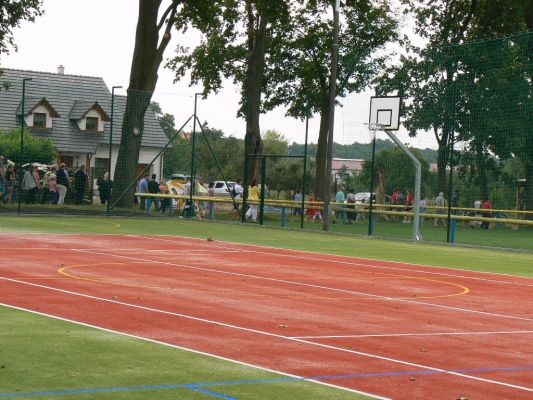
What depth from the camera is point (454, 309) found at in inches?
510

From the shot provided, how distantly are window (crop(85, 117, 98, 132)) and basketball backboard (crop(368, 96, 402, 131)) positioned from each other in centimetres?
4163

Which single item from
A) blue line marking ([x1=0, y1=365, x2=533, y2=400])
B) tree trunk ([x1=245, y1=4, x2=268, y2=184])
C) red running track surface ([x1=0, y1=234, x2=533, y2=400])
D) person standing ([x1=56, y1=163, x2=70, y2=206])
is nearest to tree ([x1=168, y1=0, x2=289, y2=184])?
tree trunk ([x1=245, y1=4, x2=268, y2=184])

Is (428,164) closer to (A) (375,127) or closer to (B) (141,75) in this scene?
(A) (375,127)

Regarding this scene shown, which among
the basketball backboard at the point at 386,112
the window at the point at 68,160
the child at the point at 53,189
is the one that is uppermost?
the basketball backboard at the point at 386,112

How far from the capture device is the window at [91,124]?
225ft

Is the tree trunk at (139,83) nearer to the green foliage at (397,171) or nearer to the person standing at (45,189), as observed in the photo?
the person standing at (45,189)

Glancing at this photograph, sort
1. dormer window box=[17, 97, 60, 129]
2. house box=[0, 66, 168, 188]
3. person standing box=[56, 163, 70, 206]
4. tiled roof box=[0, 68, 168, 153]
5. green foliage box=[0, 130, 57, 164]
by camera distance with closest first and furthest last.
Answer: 1. person standing box=[56, 163, 70, 206]
2. green foliage box=[0, 130, 57, 164]
3. dormer window box=[17, 97, 60, 129]
4. house box=[0, 66, 168, 188]
5. tiled roof box=[0, 68, 168, 153]

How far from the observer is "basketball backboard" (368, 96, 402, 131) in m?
29.3

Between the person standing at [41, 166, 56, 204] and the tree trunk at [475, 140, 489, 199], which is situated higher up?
the tree trunk at [475, 140, 489, 199]

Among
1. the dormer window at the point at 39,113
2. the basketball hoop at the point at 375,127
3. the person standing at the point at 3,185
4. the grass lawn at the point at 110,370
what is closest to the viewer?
the grass lawn at the point at 110,370

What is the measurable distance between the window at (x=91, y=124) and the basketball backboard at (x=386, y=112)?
137 feet

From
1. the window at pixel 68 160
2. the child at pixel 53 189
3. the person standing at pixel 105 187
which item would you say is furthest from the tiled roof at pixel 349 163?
the window at pixel 68 160

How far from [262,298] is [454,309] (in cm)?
234

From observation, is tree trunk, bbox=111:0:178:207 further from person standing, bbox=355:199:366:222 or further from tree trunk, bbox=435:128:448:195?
tree trunk, bbox=435:128:448:195
